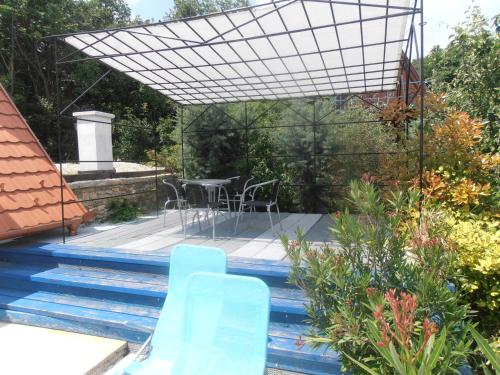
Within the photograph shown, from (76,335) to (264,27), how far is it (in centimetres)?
376

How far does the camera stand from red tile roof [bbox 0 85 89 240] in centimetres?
398

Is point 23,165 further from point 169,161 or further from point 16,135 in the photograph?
point 169,161

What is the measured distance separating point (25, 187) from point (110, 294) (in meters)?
2.01

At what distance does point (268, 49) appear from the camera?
4.80 m

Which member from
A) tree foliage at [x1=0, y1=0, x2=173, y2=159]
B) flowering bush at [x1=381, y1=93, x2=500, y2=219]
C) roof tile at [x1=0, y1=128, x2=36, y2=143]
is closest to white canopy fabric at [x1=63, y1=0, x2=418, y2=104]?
flowering bush at [x1=381, y1=93, x2=500, y2=219]

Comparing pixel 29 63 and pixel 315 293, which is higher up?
pixel 29 63

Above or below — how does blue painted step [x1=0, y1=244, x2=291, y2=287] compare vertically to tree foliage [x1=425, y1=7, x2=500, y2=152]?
below

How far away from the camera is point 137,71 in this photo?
19.1 feet

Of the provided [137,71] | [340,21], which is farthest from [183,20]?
[137,71]

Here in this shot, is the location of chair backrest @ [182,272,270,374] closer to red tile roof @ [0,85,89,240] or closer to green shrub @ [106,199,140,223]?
red tile roof @ [0,85,89,240]

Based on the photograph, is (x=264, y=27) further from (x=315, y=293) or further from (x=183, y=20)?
(x=315, y=293)

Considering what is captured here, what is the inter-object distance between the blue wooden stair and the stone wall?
1.53m

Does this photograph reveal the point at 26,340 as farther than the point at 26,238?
No

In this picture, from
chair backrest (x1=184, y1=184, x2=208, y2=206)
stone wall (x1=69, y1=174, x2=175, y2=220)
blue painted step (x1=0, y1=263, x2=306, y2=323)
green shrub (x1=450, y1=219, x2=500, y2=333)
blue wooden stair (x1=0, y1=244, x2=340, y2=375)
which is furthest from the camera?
stone wall (x1=69, y1=174, x2=175, y2=220)
